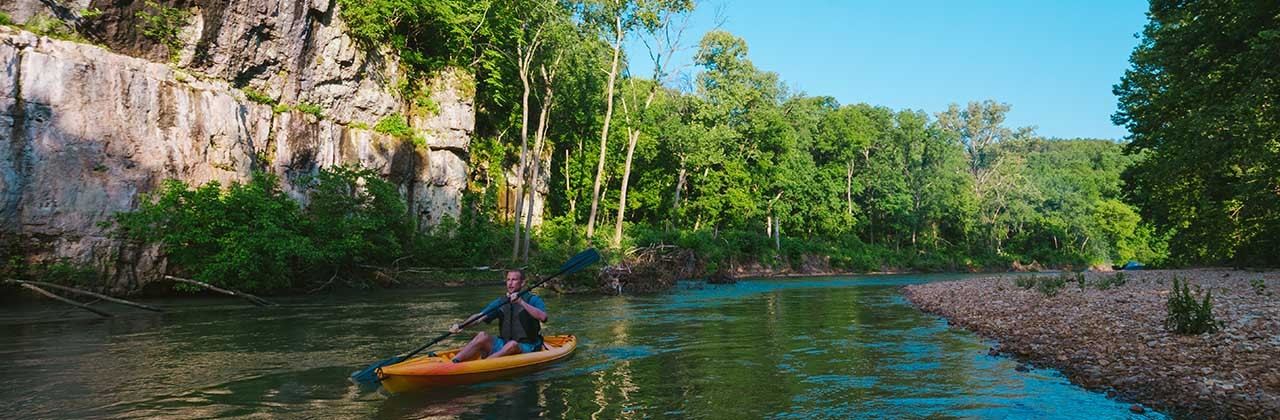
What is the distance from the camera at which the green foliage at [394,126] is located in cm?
3011

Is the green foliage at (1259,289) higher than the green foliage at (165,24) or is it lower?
lower

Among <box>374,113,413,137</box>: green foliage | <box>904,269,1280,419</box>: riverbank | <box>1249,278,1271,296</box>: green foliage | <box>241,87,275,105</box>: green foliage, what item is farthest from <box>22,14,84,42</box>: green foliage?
<box>1249,278,1271,296</box>: green foliage

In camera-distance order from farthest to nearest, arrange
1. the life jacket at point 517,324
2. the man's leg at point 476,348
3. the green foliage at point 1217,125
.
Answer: the green foliage at point 1217,125
the life jacket at point 517,324
the man's leg at point 476,348

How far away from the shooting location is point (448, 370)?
7781 mm

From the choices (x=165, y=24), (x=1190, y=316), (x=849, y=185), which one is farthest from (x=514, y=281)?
(x=849, y=185)

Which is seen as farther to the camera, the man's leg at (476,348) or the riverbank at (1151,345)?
the man's leg at (476,348)

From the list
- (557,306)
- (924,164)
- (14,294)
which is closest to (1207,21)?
(557,306)

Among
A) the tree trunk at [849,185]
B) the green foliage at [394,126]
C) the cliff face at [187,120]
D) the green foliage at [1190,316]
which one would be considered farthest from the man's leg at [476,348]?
the tree trunk at [849,185]

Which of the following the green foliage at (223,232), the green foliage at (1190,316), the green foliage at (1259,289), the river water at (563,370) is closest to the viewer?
the river water at (563,370)

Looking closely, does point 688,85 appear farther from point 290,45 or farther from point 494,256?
point 290,45

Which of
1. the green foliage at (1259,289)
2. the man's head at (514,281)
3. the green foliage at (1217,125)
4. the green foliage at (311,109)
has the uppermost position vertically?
the green foliage at (311,109)

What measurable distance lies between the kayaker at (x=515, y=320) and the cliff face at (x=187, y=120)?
15.1 metres

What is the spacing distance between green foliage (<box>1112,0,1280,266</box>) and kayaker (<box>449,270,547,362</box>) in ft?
45.1

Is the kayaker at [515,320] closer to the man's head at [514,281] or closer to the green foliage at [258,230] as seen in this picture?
the man's head at [514,281]
